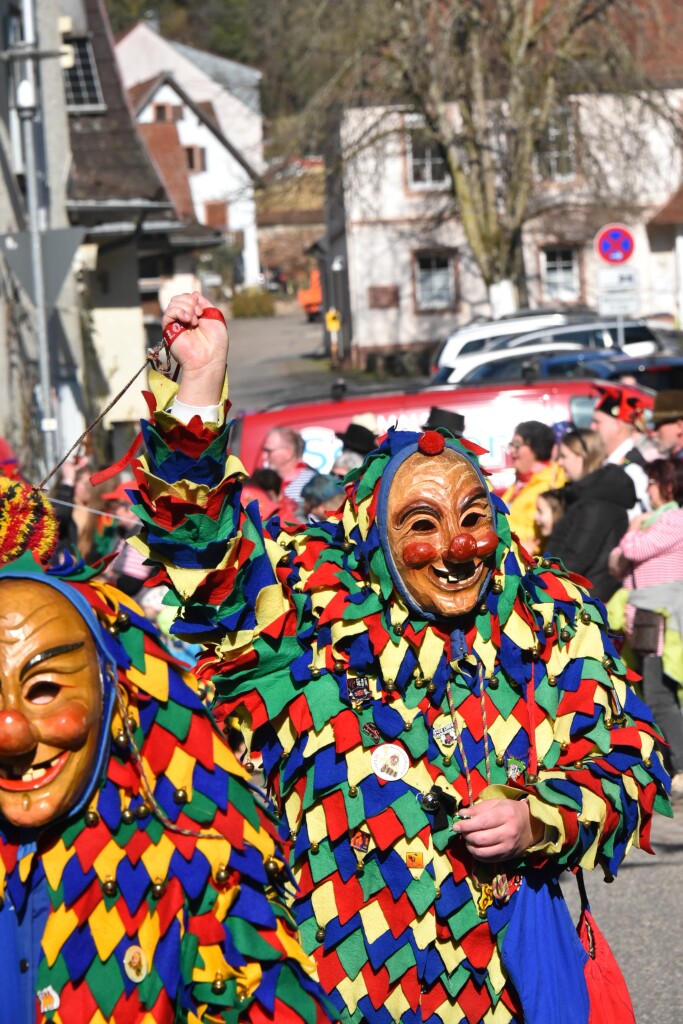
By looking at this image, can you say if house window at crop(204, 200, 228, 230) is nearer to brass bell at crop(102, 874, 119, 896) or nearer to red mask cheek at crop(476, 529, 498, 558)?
red mask cheek at crop(476, 529, 498, 558)

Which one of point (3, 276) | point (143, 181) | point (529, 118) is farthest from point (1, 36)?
point (529, 118)

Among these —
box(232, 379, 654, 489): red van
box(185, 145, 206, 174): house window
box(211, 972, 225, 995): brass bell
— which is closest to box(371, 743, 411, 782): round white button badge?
box(211, 972, 225, 995): brass bell

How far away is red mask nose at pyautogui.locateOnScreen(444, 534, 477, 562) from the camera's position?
3.05 metres

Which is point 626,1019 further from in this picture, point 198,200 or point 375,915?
point 198,200

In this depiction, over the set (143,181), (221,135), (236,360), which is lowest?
(236,360)

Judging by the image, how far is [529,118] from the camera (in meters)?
26.9

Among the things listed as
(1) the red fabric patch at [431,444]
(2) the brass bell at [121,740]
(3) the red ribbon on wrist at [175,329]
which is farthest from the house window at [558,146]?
(2) the brass bell at [121,740]

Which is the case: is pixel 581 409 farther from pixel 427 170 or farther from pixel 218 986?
pixel 427 170

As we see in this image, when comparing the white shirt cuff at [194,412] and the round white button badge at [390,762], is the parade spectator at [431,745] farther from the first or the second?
the white shirt cuff at [194,412]

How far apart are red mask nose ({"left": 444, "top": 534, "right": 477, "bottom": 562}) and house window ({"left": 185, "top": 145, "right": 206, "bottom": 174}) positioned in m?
69.6

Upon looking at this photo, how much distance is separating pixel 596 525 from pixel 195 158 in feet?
216

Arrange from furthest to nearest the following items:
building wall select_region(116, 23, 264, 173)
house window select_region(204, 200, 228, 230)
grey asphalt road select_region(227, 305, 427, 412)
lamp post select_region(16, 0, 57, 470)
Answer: building wall select_region(116, 23, 264, 173) → house window select_region(204, 200, 228, 230) → grey asphalt road select_region(227, 305, 427, 412) → lamp post select_region(16, 0, 57, 470)

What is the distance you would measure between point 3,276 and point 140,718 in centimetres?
1218

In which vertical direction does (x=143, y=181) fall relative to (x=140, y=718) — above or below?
above
